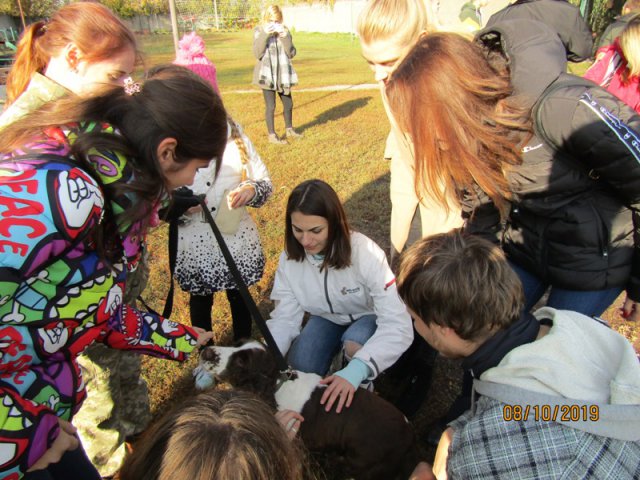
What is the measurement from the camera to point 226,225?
8.55 feet

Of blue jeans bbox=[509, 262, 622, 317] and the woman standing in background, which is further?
the woman standing in background

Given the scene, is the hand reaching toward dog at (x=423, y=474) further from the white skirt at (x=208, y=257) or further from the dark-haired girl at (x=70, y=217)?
the white skirt at (x=208, y=257)

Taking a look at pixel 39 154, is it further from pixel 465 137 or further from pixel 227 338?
pixel 227 338

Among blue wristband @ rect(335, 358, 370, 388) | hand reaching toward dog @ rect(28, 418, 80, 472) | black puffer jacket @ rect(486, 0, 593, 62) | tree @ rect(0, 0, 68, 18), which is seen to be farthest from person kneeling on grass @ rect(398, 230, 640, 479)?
tree @ rect(0, 0, 68, 18)

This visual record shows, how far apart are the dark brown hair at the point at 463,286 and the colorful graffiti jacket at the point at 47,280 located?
3.23 ft

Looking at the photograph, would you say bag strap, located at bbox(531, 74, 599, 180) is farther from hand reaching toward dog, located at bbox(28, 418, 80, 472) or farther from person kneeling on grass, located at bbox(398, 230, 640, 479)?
hand reaching toward dog, located at bbox(28, 418, 80, 472)

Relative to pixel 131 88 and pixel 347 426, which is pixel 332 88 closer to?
pixel 347 426

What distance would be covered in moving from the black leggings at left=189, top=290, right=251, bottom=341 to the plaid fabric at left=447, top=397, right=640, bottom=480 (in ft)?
6.13

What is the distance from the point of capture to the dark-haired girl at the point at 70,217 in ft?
3.35

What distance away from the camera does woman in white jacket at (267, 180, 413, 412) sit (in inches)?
89.4

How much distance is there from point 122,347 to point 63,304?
2.05 ft

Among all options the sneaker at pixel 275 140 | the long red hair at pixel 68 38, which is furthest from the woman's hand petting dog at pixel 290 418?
the sneaker at pixel 275 140

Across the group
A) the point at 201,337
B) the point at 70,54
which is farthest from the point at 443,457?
the point at 70,54

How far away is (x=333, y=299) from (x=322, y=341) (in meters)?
0.26
